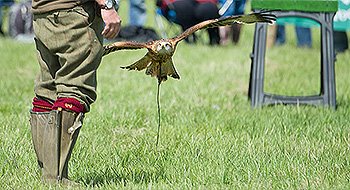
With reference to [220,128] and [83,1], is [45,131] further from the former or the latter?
[220,128]

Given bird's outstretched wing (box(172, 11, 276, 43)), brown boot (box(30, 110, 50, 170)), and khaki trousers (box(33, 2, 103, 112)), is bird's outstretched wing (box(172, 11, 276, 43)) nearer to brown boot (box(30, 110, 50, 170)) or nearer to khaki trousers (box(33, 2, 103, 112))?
khaki trousers (box(33, 2, 103, 112))

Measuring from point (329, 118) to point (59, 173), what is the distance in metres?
2.71

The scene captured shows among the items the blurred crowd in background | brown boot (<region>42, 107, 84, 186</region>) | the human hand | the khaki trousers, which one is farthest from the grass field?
the blurred crowd in background

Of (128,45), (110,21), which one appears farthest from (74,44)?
(128,45)

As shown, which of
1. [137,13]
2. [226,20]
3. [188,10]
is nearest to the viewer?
[226,20]

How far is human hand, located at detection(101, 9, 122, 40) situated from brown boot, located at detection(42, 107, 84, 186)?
476mm

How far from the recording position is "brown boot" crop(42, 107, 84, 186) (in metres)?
2.65

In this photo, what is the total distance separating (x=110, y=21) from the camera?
256 centimetres

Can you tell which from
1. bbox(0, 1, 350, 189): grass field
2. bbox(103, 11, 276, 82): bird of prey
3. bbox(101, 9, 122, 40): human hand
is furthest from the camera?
bbox(0, 1, 350, 189): grass field

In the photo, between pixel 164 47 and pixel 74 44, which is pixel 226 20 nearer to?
pixel 164 47

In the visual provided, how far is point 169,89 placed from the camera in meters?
5.86

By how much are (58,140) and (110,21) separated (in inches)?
27.9

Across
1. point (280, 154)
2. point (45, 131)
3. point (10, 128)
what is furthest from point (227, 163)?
point (10, 128)

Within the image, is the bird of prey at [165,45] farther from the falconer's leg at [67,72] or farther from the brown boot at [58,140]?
the brown boot at [58,140]
